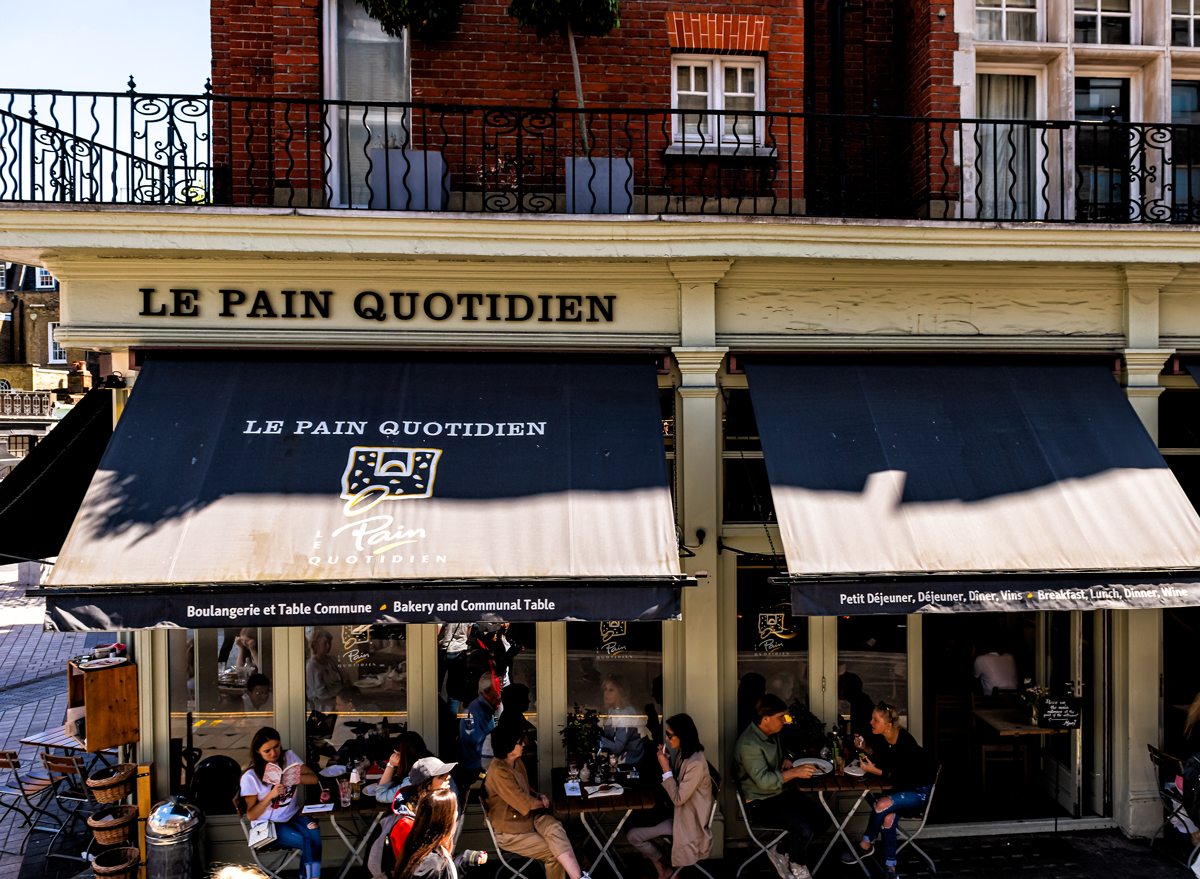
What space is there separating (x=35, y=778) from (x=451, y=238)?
21.5 feet

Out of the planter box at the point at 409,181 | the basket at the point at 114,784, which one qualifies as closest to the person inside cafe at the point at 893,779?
the planter box at the point at 409,181

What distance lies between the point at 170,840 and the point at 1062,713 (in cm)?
755

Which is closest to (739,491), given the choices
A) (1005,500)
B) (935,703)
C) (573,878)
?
(1005,500)

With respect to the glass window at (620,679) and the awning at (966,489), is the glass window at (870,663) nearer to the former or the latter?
the awning at (966,489)

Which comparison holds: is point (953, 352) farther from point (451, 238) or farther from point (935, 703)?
point (451, 238)

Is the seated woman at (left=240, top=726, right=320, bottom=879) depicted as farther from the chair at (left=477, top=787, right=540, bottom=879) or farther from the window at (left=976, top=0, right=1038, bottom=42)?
the window at (left=976, top=0, right=1038, bottom=42)

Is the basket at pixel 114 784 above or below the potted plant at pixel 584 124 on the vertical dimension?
below

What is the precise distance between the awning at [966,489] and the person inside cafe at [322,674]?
3.99 m

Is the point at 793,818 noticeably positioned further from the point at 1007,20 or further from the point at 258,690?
the point at 1007,20

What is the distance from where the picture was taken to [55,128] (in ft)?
21.7

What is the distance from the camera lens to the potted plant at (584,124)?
677 centimetres

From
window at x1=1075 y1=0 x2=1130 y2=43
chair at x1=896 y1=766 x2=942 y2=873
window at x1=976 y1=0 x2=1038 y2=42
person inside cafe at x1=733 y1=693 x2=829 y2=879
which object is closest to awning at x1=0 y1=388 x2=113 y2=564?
person inside cafe at x1=733 y1=693 x2=829 y2=879

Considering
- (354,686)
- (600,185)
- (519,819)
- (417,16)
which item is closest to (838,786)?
(519,819)

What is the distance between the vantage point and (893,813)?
6645 mm
